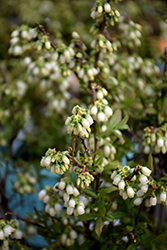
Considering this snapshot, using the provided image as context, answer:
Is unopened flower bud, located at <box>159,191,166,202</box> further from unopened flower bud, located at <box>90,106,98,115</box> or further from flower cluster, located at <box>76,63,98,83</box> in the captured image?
flower cluster, located at <box>76,63,98,83</box>

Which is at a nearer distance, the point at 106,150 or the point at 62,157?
the point at 62,157

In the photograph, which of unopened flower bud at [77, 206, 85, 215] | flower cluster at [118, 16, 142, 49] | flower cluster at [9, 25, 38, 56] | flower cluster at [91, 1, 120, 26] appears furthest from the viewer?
flower cluster at [118, 16, 142, 49]

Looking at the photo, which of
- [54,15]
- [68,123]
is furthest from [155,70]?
[54,15]

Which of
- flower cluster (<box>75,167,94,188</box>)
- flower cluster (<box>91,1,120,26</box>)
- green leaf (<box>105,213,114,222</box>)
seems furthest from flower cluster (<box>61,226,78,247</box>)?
flower cluster (<box>91,1,120,26</box>)

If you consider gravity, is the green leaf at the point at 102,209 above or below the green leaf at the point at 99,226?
above

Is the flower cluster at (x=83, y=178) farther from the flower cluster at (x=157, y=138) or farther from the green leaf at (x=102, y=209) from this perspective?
the flower cluster at (x=157, y=138)

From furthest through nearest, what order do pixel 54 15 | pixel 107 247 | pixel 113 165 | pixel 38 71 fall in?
pixel 54 15 < pixel 38 71 < pixel 107 247 < pixel 113 165

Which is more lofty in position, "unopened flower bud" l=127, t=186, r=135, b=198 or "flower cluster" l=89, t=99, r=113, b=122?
"flower cluster" l=89, t=99, r=113, b=122

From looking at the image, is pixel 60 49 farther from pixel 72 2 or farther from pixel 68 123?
pixel 72 2

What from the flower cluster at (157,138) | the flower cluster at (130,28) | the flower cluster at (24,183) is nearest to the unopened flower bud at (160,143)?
the flower cluster at (157,138)
